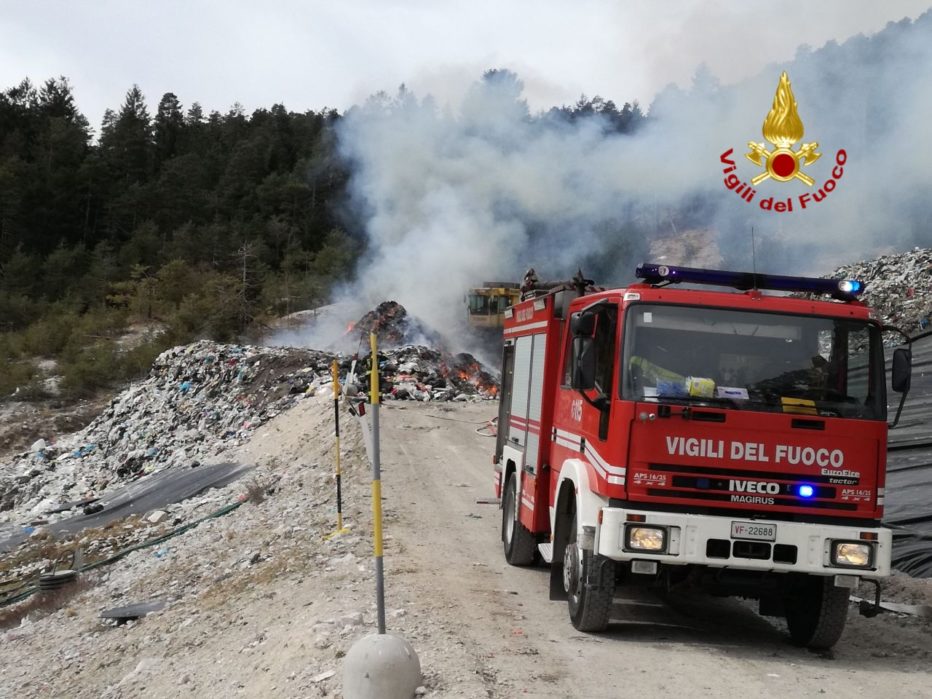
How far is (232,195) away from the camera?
237 feet

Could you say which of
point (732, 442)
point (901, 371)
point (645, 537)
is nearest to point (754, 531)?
point (732, 442)

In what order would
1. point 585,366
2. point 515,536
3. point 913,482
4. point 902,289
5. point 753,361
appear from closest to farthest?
1. point 753,361
2. point 585,366
3. point 515,536
4. point 913,482
5. point 902,289

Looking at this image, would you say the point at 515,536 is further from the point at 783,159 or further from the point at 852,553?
the point at 783,159

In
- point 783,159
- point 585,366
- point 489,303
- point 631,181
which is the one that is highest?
point 631,181

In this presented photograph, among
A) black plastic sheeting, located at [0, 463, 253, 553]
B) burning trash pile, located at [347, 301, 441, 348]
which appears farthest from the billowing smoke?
black plastic sheeting, located at [0, 463, 253, 553]

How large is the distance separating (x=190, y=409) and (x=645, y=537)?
21.1 m

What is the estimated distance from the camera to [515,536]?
9.55 meters

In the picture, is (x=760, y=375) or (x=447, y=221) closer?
(x=760, y=375)

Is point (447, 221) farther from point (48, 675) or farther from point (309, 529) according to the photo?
point (48, 675)

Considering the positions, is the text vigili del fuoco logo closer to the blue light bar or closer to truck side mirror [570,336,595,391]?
the blue light bar

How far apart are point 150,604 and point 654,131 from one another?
34804 millimetres

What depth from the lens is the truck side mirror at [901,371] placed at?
6.36 meters

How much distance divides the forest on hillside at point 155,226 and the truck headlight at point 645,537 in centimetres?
3634

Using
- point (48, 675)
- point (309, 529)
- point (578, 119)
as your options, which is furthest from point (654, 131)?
point (48, 675)
